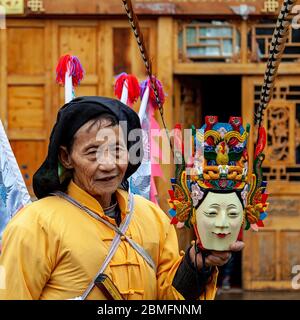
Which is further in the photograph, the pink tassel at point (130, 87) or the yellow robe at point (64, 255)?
the pink tassel at point (130, 87)

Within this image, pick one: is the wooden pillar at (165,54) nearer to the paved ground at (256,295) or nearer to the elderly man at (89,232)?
the paved ground at (256,295)

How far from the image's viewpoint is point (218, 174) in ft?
13.0

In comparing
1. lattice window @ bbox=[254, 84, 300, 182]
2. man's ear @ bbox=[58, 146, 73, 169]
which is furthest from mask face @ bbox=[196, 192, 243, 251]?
lattice window @ bbox=[254, 84, 300, 182]

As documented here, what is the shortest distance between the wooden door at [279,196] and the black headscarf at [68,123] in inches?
205

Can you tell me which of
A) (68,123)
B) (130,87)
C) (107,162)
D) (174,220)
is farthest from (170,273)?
(130,87)

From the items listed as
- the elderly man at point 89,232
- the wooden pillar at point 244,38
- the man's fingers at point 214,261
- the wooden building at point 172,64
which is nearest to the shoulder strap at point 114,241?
the elderly man at point 89,232

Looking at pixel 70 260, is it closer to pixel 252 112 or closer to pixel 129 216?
pixel 129 216

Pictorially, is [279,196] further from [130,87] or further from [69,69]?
[69,69]

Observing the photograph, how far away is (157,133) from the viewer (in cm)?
688

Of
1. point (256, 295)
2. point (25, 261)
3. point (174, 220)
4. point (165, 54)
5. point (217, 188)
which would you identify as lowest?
point (256, 295)

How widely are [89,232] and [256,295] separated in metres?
5.27

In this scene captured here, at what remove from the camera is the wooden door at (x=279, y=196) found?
902 cm

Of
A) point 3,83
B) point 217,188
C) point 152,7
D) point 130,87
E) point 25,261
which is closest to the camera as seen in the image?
point 25,261

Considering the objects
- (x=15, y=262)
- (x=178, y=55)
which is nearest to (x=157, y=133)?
(x=178, y=55)
